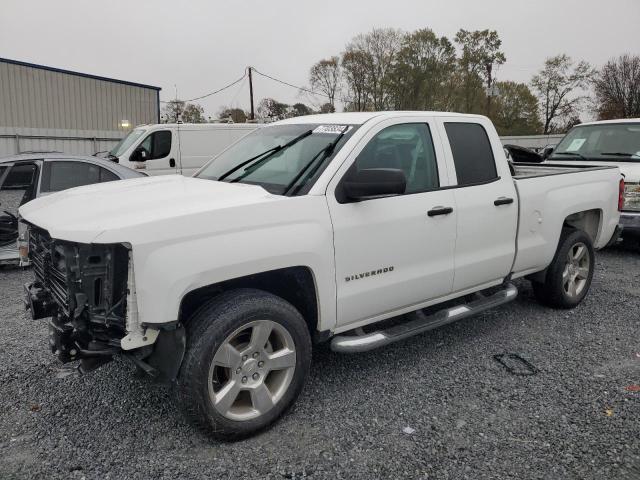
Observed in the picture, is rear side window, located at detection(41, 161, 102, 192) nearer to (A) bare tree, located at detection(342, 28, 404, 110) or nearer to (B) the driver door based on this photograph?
(B) the driver door

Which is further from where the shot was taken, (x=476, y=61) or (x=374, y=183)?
(x=476, y=61)

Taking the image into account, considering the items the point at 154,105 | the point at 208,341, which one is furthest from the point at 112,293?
the point at 154,105

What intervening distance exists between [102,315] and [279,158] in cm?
161

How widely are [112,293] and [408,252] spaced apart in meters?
1.93

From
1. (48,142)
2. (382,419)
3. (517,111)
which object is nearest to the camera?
(382,419)

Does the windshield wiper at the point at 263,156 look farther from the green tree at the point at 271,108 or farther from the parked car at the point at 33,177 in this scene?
the green tree at the point at 271,108

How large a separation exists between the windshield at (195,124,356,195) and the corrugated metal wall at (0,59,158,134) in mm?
25061

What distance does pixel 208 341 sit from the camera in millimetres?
2738

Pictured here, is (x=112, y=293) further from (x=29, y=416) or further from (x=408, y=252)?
(x=408, y=252)

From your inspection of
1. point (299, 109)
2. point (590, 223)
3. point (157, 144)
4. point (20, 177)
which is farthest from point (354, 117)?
point (299, 109)

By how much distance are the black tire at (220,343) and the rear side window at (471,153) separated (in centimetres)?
186

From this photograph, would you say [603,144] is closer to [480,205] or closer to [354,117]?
[480,205]

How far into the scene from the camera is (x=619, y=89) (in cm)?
4828

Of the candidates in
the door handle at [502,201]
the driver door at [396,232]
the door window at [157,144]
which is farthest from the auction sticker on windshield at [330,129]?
the door window at [157,144]
